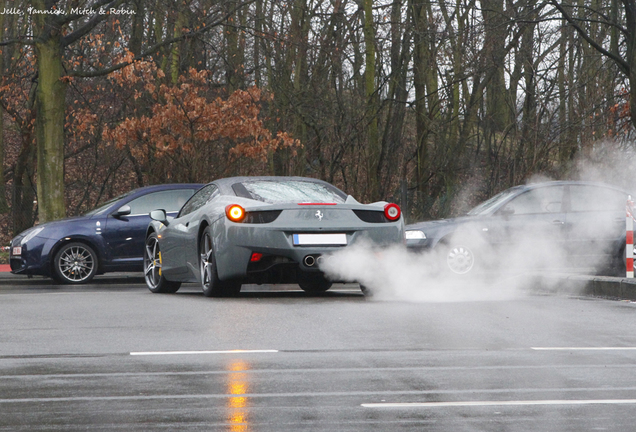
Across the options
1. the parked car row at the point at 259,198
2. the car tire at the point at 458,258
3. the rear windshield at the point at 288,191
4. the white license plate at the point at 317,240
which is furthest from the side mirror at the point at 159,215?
the car tire at the point at 458,258

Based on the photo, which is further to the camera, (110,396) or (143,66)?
(143,66)

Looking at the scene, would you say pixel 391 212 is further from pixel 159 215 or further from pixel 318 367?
pixel 318 367

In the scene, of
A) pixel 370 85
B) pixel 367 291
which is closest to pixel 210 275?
pixel 367 291

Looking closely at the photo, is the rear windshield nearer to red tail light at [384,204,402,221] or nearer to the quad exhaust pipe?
red tail light at [384,204,402,221]

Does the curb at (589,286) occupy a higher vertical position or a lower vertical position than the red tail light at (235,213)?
lower

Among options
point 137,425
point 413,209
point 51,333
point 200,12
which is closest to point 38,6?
point 200,12

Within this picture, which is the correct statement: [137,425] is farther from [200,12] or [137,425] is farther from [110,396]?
[200,12]

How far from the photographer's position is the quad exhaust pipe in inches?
410

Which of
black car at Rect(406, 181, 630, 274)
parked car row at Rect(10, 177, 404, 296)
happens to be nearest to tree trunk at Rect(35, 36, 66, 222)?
parked car row at Rect(10, 177, 404, 296)

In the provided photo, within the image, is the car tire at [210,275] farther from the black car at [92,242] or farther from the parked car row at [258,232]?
the black car at [92,242]

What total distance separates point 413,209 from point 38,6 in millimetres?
8951

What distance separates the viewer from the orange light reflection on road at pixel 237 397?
14.9 feet

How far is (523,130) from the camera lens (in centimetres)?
2578

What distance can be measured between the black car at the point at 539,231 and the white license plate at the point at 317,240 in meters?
3.95
